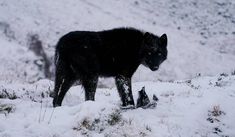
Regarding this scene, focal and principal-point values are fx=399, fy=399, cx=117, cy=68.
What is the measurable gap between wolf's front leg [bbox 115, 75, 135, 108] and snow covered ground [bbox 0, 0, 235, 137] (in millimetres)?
518

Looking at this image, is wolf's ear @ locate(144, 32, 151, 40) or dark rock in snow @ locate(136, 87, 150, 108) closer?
dark rock in snow @ locate(136, 87, 150, 108)

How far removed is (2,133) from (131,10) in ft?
64.1

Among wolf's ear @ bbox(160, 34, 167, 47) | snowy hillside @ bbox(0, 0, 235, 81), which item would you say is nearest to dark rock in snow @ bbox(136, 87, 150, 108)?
wolf's ear @ bbox(160, 34, 167, 47)

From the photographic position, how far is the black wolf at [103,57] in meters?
8.20

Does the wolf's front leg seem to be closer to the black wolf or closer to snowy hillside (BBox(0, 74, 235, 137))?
the black wolf

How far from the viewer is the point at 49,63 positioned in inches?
730

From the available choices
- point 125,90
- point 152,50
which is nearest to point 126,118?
point 125,90

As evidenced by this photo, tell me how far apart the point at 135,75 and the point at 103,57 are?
36.0 ft

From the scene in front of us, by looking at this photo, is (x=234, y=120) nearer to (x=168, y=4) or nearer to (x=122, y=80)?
(x=122, y=80)

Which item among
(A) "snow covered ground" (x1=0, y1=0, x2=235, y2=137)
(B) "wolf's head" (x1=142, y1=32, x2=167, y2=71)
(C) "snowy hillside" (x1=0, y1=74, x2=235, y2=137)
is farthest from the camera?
(B) "wolf's head" (x1=142, y1=32, x2=167, y2=71)

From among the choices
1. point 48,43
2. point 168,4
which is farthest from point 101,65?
point 168,4

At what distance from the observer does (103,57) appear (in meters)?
8.48

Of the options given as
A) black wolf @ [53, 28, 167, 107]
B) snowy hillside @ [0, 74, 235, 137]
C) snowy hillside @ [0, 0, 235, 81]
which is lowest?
snowy hillside @ [0, 74, 235, 137]

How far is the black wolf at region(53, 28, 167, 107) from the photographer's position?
8195 millimetres
